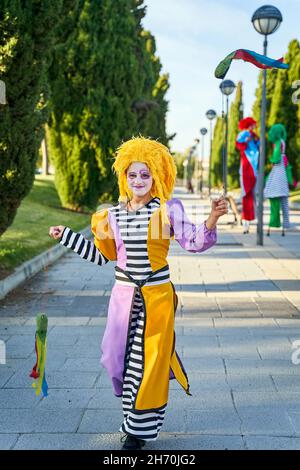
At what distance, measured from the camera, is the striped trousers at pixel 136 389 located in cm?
340

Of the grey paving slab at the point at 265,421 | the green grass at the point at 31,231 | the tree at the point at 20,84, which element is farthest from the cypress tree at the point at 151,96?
the grey paving slab at the point at 265,421

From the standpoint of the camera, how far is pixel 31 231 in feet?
43.7

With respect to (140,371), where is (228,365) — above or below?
below

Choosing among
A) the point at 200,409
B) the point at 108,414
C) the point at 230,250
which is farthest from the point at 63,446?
the point at 230,250

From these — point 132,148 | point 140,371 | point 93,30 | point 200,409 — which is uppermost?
point 93,30

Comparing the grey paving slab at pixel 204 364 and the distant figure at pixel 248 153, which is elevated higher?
the distant figure at pixel 248 153

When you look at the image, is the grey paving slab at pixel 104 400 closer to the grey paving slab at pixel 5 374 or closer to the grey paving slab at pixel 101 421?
the grey paving slab at pixel 101 421

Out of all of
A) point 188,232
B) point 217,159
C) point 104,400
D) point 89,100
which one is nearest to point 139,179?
point 188,232

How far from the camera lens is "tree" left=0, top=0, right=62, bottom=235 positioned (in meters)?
8.09

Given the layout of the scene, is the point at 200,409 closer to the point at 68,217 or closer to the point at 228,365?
the point at 228,365

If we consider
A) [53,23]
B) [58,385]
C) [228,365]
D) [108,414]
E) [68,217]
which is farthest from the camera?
[68,217]

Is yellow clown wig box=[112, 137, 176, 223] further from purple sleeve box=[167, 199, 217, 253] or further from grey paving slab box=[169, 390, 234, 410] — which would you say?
grey paving slab box=[169, 390, 234, 410]

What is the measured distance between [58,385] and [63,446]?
110 cm

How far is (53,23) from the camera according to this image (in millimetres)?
8523
